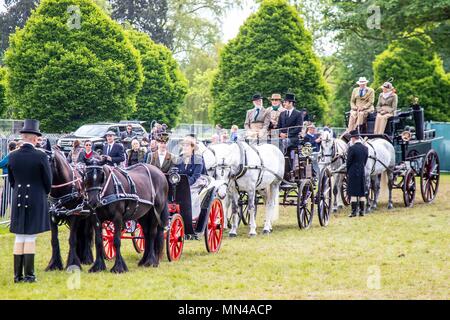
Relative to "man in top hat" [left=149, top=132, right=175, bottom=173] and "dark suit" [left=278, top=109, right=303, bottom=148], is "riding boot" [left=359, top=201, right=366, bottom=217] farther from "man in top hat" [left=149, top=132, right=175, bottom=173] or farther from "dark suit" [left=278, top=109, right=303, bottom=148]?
"man in top hat" [left=149, top=132, right=175, bottom=173]

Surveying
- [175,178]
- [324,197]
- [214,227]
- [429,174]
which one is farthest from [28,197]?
[429,174]

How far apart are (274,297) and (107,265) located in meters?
3.35

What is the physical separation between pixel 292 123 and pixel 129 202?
7225 mm

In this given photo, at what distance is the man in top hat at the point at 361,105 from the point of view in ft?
74.2

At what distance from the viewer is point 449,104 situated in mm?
44969

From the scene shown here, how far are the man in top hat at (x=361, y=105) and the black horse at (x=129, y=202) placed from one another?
10858 millimetres

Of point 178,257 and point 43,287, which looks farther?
point 178,257

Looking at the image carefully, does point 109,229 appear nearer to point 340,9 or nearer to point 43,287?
point 43,287

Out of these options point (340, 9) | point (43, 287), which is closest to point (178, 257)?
point (43, 287)

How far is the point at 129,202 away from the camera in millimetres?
11828

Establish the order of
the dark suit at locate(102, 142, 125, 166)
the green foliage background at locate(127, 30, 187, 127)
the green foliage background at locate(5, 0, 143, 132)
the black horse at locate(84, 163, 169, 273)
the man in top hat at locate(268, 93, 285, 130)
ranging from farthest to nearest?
1. the green foliage background at locate(127, 30, 187, 127)
2. the green foliage background at locate(5, 0, 143, 132)
3. the dark suit at locate(102, 142, 125, 166)
4. the man in top hat at locate(268, 93, 285, 130)
5. the black horse at locate(84, 163, 169, 273)

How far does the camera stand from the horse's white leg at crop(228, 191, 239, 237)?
16.8m

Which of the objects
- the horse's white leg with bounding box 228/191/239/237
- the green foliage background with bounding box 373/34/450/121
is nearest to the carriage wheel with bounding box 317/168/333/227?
the horse's white leg with bounding box 228/191/239/237

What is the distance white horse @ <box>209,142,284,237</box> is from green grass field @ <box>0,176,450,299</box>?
477 millimetres
